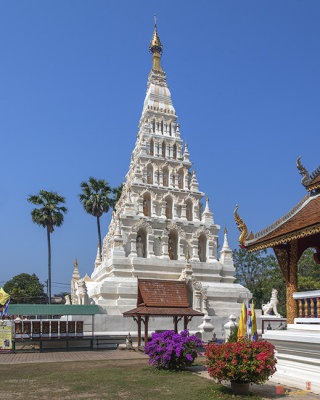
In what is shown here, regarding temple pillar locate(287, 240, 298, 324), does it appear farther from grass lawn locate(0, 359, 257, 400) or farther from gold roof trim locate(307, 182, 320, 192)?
grass lawn locate(0, 359, 257, 400)

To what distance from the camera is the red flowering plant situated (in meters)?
10.1

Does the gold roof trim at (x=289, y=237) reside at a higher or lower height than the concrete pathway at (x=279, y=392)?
higher

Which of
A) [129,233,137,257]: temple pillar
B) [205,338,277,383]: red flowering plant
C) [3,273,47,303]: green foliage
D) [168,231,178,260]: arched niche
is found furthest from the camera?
[3,273,47,303]: green foliage

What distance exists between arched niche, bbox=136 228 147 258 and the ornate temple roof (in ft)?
66.3

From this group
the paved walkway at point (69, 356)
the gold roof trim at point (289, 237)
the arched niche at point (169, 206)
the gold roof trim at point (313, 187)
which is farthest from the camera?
the arched niche at point (169, 206)

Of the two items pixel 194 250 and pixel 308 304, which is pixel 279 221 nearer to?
pixel 308 304

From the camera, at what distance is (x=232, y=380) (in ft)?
34.6

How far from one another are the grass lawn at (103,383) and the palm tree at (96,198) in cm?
3095

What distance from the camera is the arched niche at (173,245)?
119ft

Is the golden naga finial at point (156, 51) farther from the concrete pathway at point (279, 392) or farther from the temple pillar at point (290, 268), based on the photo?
the concrete pathway at point (279, 392)

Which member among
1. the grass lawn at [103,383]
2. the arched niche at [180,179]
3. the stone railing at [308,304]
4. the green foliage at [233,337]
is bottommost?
the grass lawn at [103,383]

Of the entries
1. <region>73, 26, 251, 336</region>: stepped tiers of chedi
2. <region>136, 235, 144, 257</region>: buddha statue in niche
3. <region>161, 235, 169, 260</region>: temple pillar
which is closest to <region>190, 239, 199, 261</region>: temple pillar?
<region>73, 26, 251, 336</region>: stepped tiers of chedi

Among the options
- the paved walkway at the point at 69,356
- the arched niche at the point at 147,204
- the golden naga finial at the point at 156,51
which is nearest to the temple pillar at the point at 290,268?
the paved walkway at the point at 69,356

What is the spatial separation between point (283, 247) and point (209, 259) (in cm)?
2222
